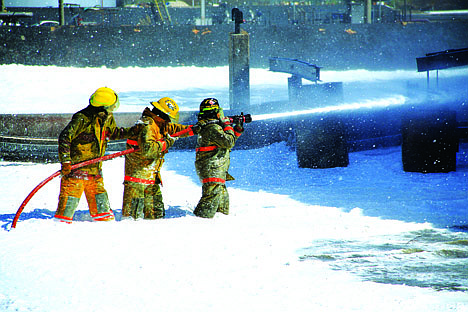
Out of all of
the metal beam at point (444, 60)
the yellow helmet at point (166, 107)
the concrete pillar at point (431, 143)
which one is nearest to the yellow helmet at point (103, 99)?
the yellow helmet at point (166, 107)

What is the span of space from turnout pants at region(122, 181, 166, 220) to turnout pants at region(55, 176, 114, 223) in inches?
7.2

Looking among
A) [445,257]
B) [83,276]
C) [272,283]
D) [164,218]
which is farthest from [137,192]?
[445,257]

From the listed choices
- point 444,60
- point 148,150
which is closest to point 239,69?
point 444,60

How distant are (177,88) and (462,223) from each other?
12733 mm

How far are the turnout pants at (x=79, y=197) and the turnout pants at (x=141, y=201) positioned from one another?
18 centimetres

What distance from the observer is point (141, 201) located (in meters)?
5.25

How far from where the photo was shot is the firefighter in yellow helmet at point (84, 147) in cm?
491

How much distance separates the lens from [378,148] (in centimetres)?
980

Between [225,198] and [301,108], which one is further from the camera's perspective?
Answer: [301,108]

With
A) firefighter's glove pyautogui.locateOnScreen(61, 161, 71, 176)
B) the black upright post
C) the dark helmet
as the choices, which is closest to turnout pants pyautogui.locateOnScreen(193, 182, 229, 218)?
the dark helmet

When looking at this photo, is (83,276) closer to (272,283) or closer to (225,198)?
(272,283)

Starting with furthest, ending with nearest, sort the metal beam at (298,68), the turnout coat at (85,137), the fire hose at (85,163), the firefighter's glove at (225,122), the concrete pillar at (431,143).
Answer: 1. the metal beam at (298,68)
2. the concrete pillar at (431,143)
3. the firefighter's glove at (225,122)
4. the turnout coat at (85,137)
5. the fire hose at (85,163)

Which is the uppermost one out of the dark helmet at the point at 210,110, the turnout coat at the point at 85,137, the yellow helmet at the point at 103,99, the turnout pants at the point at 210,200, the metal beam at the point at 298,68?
the metal beam at the point at 298,68

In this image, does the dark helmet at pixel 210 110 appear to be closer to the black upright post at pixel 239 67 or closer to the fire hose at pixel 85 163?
the fire hose at pixel 85 163
